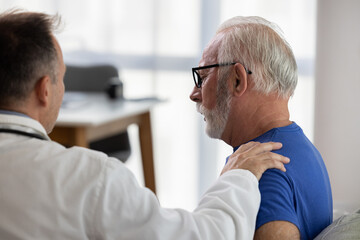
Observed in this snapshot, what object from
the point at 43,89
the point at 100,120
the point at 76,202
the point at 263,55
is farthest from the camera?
the point at 100,120

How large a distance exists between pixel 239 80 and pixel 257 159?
0.28 meters

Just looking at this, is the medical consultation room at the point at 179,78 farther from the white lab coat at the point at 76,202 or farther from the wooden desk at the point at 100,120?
the white lab coat at the point at 76,202

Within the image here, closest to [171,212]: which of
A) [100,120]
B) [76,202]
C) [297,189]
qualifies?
[76,202]

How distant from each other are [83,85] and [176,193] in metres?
1.09

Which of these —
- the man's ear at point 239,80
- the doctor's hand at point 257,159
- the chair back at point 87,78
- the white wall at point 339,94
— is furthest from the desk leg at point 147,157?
the doctor's hand at point 257,159

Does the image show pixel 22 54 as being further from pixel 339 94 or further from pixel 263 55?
pixel 339 94

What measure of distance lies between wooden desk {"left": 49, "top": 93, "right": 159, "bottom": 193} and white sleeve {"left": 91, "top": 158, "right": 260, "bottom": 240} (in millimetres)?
1520

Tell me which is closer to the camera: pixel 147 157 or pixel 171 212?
pixel 171 212

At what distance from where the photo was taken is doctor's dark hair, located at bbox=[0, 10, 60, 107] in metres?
1.12

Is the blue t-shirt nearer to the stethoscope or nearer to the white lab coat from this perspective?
the white lab coat

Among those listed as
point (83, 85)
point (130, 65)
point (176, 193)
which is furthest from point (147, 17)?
point (176, 193)

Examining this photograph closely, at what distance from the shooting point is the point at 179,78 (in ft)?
12.6

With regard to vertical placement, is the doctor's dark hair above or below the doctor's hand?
above

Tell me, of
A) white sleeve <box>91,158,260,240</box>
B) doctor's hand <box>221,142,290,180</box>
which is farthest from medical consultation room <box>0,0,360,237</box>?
white sleeve <box>91,158,260,240</box>
